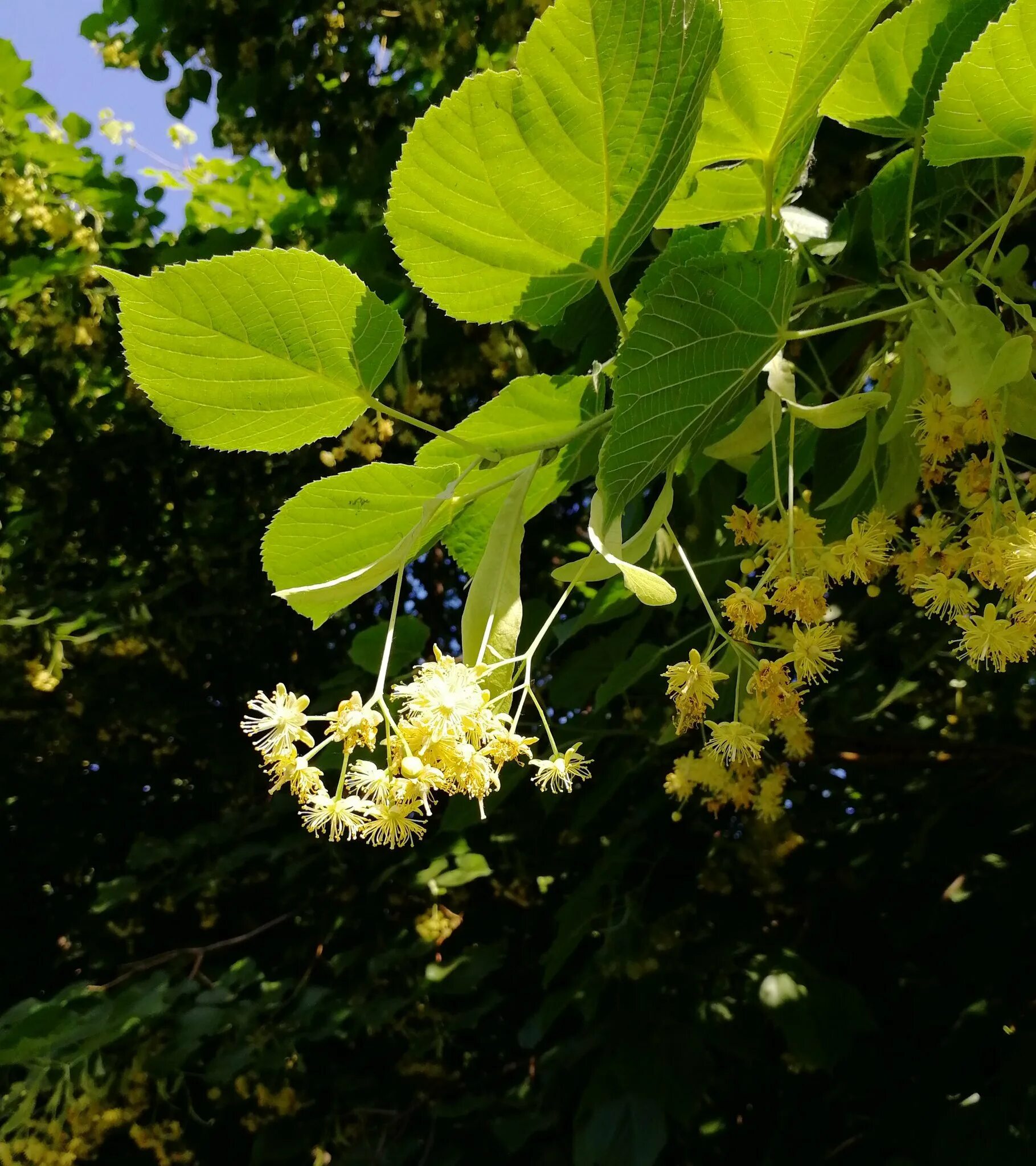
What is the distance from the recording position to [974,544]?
0.57 metres

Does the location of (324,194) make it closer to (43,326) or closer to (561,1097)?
(43,326)

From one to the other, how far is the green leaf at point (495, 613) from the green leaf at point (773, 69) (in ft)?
0.92

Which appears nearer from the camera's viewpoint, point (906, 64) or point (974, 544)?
point (974, 544)

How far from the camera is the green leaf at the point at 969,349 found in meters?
0.51

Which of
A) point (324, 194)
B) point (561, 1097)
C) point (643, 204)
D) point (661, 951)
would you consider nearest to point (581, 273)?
point (643, 204)

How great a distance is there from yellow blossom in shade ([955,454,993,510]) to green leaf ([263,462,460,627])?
0.33 meters

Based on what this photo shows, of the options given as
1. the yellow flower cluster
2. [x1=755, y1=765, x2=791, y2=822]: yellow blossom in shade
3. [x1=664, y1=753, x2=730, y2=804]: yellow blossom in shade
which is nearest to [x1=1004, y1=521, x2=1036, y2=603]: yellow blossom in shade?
[x1=664, y1=753, x2=730, y2=804]: yellow blossom in shade

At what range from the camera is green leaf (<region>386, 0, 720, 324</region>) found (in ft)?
1.67

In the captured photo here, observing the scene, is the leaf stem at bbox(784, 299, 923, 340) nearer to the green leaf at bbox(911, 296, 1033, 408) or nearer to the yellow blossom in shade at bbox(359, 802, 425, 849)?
the green leaf at bbox(911, 296, 1033, 408)

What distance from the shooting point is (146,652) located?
3193 millimetres

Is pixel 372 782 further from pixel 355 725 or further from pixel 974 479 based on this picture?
pixel 974 479

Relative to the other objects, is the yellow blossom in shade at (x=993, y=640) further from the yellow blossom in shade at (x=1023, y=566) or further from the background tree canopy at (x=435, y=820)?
the background tree canopy at (x=435, y=820)

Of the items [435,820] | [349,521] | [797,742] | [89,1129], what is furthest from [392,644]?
[89,1129]

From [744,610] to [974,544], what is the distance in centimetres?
14
